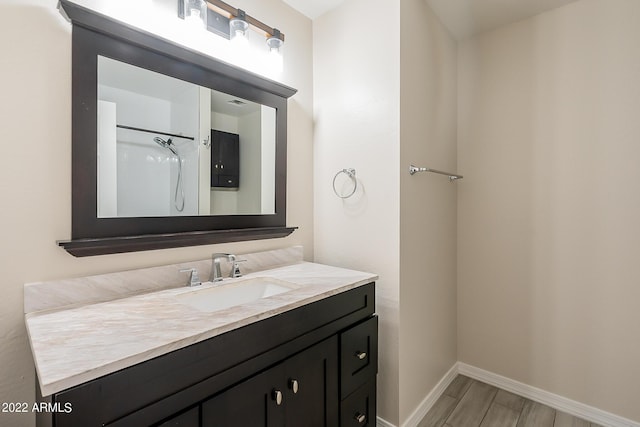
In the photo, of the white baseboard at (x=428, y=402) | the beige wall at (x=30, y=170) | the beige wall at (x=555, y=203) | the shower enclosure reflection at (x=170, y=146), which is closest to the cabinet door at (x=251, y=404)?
the beige wall at (x=30, y=170)

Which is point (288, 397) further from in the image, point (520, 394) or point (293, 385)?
point (520, 394)

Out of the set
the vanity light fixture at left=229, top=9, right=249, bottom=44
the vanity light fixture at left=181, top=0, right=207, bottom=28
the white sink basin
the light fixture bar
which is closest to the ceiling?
the light fixture bar

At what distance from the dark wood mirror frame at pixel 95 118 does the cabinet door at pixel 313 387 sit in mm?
675

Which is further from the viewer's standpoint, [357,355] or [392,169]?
[392,169]

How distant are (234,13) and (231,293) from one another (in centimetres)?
132

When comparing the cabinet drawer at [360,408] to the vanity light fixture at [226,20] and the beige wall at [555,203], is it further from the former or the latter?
the vanity light fixture at [226,20]

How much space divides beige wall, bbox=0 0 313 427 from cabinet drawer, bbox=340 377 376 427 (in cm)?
110

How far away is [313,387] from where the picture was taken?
118 centimetres

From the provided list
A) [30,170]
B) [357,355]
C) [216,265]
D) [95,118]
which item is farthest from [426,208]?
[30,170]

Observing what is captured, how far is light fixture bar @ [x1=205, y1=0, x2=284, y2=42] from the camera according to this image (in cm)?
145

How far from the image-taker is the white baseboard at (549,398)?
1715 mm

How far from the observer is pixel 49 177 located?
3.47ft

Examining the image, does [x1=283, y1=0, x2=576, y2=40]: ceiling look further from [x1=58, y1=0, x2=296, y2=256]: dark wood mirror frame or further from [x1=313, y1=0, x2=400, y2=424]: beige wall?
[x1=58, y1=0, x2=296, y2=256]: dark wood mirror frame

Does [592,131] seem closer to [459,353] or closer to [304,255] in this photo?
[459,353]
